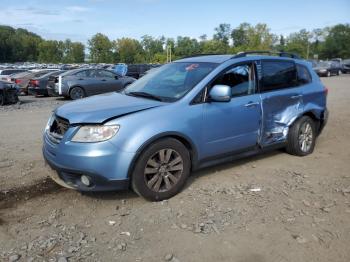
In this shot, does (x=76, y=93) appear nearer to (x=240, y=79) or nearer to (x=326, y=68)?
(x=240, y=79)

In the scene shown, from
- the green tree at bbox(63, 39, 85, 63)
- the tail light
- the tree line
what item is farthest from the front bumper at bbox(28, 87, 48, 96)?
the green tree at bbox(63, 39, 85, 63)

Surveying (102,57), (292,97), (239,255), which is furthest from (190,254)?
(102,57)

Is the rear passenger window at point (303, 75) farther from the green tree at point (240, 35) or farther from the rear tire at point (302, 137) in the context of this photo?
the green tree at point (240, 35)

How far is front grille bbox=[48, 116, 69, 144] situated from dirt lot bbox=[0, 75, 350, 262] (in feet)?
2.45

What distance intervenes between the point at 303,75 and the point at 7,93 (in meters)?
12.6

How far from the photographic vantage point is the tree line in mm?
87562

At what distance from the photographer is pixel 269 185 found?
17.3 feet

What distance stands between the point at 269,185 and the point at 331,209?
0.93 m

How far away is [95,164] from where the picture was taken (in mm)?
4297

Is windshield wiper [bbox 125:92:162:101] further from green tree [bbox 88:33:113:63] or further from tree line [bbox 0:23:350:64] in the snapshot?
green tree [bbox 88:33:113:63]

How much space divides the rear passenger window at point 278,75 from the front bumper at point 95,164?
2570 millimetres

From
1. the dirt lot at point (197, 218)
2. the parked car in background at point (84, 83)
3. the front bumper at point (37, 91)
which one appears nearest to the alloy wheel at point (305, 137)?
the dirt lot at point (197, 218)

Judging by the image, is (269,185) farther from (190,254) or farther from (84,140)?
(84,140)

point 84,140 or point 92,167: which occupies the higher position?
point 84,140
